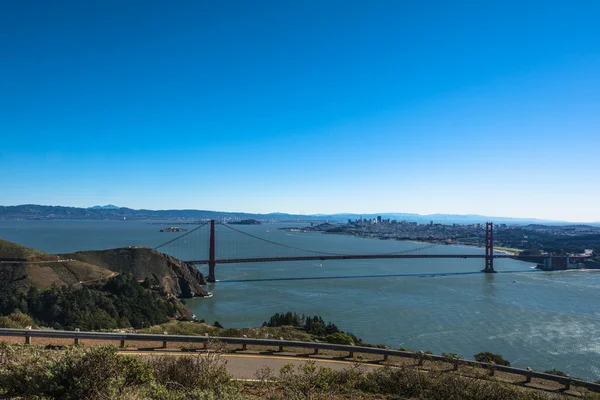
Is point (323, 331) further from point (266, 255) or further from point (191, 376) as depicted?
point (266, 255)

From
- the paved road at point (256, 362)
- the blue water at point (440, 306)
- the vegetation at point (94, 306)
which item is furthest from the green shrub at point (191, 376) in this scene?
the blue water at point (440, 306)

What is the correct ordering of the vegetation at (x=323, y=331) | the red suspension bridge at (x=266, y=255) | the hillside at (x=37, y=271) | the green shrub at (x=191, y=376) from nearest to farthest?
1. the green shrub at (x=191, y=376)
2. the vegetation at (x=323, y=331)
3. the hillside at (x=37, y=271)
4. the red suspension bridge at (x=266, y=255)

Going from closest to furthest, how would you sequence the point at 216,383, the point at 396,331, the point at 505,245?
the point at 216,383, the point at 396,331, the point at 505,245

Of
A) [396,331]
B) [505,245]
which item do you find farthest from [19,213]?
[396,331]

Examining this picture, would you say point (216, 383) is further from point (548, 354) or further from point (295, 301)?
point (295, 301)

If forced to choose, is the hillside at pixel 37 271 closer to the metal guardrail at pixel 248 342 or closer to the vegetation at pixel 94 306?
the vegetation at pixel 94 306
